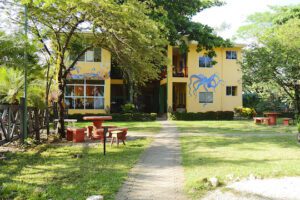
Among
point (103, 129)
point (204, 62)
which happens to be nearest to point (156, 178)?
point (103, 129)

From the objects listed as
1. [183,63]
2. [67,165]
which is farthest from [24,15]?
[183,63]

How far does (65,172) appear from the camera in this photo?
8289 millimetres

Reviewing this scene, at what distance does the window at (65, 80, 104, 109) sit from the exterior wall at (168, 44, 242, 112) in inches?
266

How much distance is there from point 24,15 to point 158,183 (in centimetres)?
887

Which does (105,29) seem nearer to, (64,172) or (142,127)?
(64,172)

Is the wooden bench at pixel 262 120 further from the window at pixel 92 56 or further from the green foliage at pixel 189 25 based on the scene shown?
the window at pixel 92 56

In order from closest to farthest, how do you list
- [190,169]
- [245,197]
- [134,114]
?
1. [245,197]
2. [190,169]
3. [134,114]

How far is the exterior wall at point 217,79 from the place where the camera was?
31.4 meters

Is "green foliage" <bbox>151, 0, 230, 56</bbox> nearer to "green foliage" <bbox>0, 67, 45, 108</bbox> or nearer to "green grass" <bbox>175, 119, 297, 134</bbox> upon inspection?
"green grass" <bbox>175, 119, 297, 134</bbox>

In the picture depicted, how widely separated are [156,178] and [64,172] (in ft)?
7.36

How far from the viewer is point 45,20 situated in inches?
555

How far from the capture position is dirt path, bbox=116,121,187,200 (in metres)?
6.36

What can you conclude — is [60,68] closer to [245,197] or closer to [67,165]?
[67,165]

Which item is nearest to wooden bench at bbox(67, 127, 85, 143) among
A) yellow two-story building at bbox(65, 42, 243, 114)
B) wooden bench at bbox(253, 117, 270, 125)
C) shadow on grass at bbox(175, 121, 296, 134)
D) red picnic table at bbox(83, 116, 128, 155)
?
red picnic table at bbox(83, 116, 128, 155)
